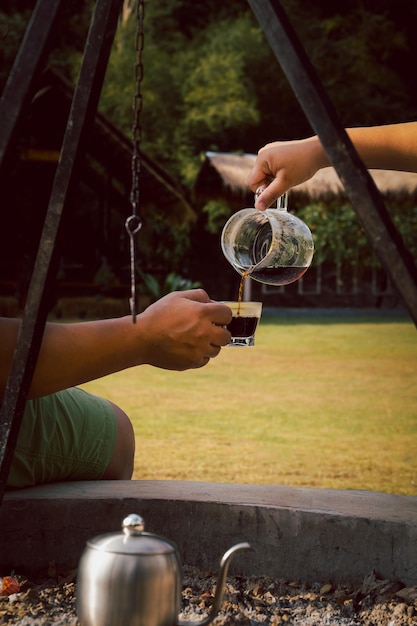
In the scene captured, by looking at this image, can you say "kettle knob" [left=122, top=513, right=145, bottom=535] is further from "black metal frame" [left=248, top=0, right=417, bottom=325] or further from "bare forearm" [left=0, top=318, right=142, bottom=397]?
"black metal frame" [left=248, top=0, right=417, bottom=325]

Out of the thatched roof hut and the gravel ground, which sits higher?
the thatched roof hut

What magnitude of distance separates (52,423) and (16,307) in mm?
11854

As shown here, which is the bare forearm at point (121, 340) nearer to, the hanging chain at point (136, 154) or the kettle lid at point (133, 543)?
the hanging chain at point (136, 154)

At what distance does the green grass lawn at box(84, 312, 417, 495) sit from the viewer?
433 centimetres

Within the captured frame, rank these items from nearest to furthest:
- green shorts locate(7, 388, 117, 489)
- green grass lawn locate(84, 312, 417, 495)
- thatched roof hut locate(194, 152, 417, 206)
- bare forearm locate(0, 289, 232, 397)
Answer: bare forearm locate(0, 289, 232, 397) < green shorts locate(7, 388, 117, 489) < green grass lawn locate(84, 312, 417, 495) < thatched roof hut locate(194, 152, 417, 206)

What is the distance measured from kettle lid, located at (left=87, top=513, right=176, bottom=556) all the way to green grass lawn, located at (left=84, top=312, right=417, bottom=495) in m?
2.72

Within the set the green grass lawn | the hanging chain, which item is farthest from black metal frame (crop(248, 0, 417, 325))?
the green grass lawn

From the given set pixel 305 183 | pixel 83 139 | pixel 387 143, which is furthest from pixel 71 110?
pixel 305 183

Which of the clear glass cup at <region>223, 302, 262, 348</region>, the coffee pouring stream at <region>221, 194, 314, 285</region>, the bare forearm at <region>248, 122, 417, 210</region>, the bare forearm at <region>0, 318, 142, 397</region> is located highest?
the bare forearm at <region>248, 122, 417, 210</region>

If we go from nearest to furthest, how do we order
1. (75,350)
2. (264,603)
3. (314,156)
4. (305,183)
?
(75,350)
(264,603)
(314,156)
(305,183)

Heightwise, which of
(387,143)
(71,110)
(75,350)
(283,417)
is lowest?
(283,417)

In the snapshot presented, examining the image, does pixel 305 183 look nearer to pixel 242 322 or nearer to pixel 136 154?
pixel 242 322

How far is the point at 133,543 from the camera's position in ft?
4.45

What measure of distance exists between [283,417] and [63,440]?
3.94 m
